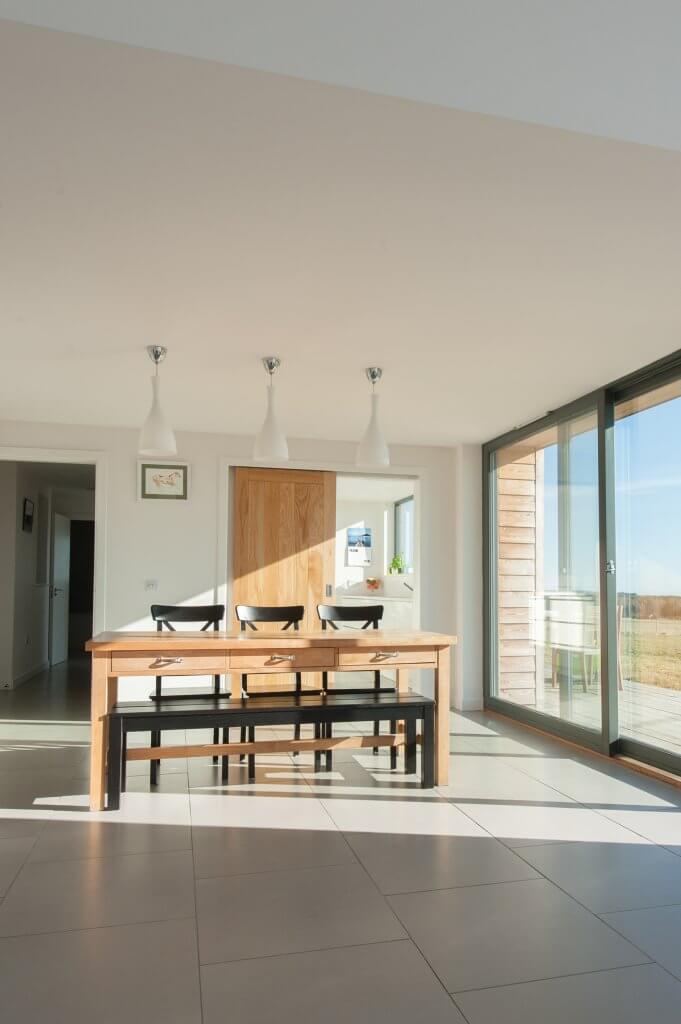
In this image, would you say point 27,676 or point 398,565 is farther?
point 398,565

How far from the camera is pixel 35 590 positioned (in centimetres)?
858

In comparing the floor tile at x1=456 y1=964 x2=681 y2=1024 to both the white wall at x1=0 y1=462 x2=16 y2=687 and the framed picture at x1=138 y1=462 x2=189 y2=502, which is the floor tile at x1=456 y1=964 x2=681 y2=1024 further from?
the white wall at x1=0 y1=462 x2=16 y2=687

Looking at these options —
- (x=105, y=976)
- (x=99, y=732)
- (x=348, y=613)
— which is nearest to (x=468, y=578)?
(x=348, y=613)

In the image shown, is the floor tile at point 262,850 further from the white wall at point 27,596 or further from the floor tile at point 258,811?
the white wall at point 27,596

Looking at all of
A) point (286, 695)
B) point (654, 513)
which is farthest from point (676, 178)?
point (286, 695)

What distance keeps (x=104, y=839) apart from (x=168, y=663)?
0.85 meters

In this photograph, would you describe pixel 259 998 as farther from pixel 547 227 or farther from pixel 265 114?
pixel 547 227

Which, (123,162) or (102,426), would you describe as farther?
(102,426)

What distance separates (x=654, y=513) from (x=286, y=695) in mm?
2341

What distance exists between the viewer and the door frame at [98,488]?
592 cm

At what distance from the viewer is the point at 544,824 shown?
3.40 metres

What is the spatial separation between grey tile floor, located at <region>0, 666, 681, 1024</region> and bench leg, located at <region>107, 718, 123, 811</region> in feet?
0.32

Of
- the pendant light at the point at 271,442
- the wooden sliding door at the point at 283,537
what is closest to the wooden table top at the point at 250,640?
the pendant light at the point at 271,442

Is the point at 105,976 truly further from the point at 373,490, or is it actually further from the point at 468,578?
the point at 373,490
